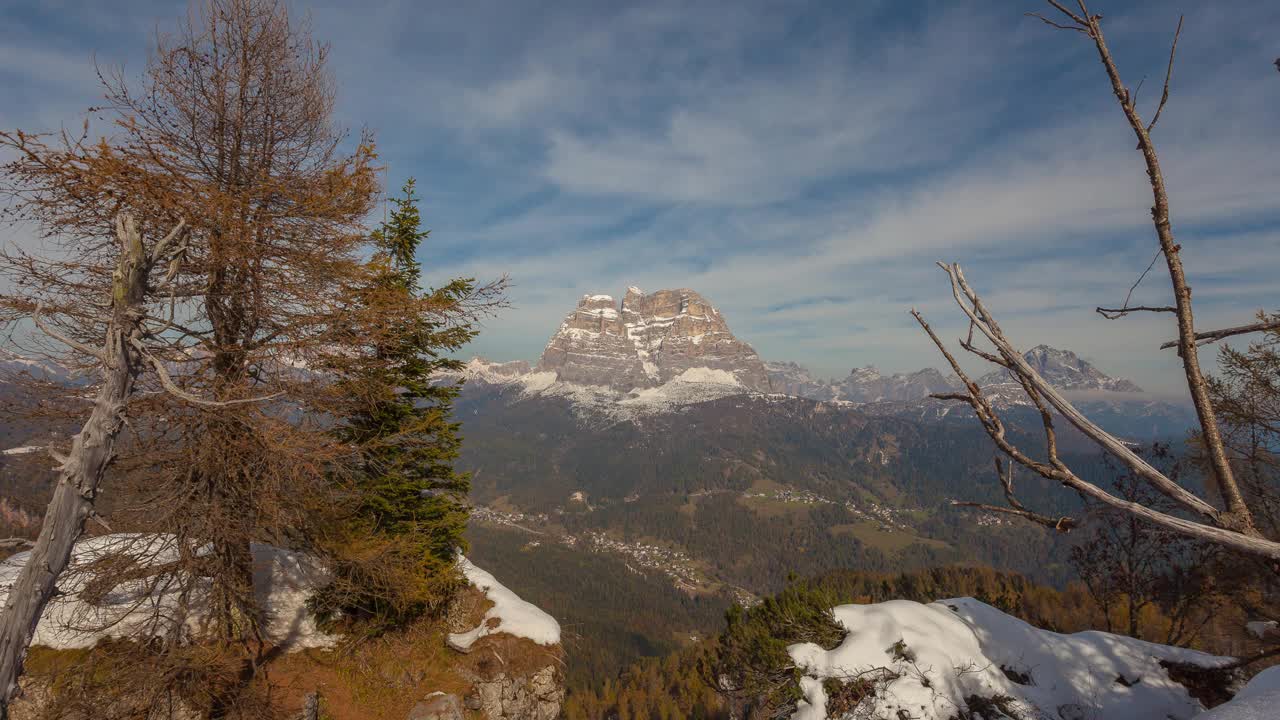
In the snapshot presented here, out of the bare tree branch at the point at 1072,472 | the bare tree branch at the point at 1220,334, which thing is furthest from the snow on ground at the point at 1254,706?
the bare tree branch at the point at 1220,334

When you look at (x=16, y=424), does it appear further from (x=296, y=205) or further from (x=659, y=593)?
(x=659, y=593)

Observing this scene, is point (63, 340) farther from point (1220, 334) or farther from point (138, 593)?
point (138, 593)

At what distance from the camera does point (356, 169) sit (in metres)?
10.2

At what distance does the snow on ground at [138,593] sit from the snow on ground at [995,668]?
10830mm

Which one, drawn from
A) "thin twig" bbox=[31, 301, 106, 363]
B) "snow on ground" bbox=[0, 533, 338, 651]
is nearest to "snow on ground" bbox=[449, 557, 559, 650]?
"snow on ground" bbox=[0, 533, 338, 651]

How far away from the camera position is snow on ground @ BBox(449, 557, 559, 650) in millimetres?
13227

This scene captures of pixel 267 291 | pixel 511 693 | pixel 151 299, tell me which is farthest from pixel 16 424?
pixel 511 693

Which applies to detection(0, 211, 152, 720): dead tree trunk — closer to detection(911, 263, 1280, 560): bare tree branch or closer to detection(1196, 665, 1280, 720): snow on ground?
detection(911, 263, 1280, 560): bare tree branch

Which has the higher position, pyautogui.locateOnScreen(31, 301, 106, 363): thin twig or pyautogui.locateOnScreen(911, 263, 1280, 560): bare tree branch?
pyautogui.locateOnScreen(31, 301, 106, 363): thin twig

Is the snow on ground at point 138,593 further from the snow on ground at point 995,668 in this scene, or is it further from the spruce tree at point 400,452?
the snow on ground at point 995,668

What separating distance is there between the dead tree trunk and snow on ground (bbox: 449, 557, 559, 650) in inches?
381

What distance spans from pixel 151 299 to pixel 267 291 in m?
1.69

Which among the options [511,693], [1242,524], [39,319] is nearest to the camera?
[1242,524]

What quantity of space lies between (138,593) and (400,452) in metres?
5.22
